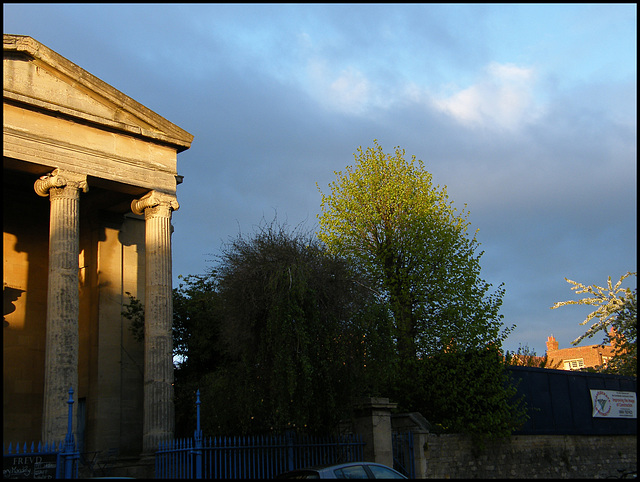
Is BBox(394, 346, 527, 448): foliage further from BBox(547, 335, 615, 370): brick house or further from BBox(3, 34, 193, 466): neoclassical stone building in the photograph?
BBox(547, 335, 615, 370): brick house

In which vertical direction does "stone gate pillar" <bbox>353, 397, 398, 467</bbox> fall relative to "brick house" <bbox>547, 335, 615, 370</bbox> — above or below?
below

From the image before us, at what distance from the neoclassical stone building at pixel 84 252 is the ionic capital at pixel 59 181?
0.10 ft

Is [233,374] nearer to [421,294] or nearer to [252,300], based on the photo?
[252,300]

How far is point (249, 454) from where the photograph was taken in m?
14.5

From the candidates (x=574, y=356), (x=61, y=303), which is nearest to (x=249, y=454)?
(x=61, y=303)

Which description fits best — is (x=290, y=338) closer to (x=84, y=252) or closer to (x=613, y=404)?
(x=84, y=252)

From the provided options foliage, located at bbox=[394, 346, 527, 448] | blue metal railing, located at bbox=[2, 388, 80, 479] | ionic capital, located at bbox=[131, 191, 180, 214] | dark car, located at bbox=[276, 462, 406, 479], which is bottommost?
dark car, located at bbox=[276, 462, 406, 479]

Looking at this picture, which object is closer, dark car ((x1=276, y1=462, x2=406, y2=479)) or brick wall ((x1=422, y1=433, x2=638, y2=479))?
dark car ((x1=276, y1=462, x2=406, y2=479))

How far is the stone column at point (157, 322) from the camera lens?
17891mm

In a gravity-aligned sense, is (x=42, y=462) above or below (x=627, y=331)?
below

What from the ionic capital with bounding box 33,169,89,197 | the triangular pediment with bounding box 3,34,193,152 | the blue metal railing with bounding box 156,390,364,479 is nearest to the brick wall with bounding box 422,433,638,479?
the blue metal railing with bounding box 156,390,364,479

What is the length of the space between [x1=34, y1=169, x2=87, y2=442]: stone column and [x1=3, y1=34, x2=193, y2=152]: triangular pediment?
1.91 metres

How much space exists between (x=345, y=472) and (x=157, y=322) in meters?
8.57

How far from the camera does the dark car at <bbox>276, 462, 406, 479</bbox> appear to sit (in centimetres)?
1193
